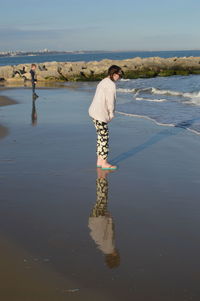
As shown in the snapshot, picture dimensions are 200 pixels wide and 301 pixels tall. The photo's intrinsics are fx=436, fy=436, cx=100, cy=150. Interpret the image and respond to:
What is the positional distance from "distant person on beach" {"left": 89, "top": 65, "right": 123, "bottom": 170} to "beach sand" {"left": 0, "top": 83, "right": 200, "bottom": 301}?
1.01 feet

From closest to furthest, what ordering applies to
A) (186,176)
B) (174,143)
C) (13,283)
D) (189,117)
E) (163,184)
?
1. (13,283)
2. (163,184)
3. (186,176)
4. (174,143)
5. (189,117)

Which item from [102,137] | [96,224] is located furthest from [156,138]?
[96,224]

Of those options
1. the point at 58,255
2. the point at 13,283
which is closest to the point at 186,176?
the point at 58,255

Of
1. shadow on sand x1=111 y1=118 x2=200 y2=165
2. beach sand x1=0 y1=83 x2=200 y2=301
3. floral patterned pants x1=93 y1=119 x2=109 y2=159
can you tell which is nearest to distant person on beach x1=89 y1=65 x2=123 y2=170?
floral patterned pants x1=93 y1=119 x2=109 y2=159

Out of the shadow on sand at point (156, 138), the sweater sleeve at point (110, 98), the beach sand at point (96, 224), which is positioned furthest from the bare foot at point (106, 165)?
the sweater sleeve at point (110, 98)

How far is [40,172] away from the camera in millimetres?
6539

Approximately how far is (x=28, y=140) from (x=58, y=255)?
5659mm

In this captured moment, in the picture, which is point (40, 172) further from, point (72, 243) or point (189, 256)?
point (189, 256)

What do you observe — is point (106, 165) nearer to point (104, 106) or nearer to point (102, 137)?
point (102, 137)

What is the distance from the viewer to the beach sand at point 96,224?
328cm

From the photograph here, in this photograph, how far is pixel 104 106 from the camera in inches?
262

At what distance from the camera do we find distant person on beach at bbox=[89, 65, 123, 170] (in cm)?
651

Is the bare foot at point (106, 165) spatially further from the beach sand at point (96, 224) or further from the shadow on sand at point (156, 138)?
the shadow on sand at point (156, 138)

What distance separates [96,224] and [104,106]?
258 centimetres
